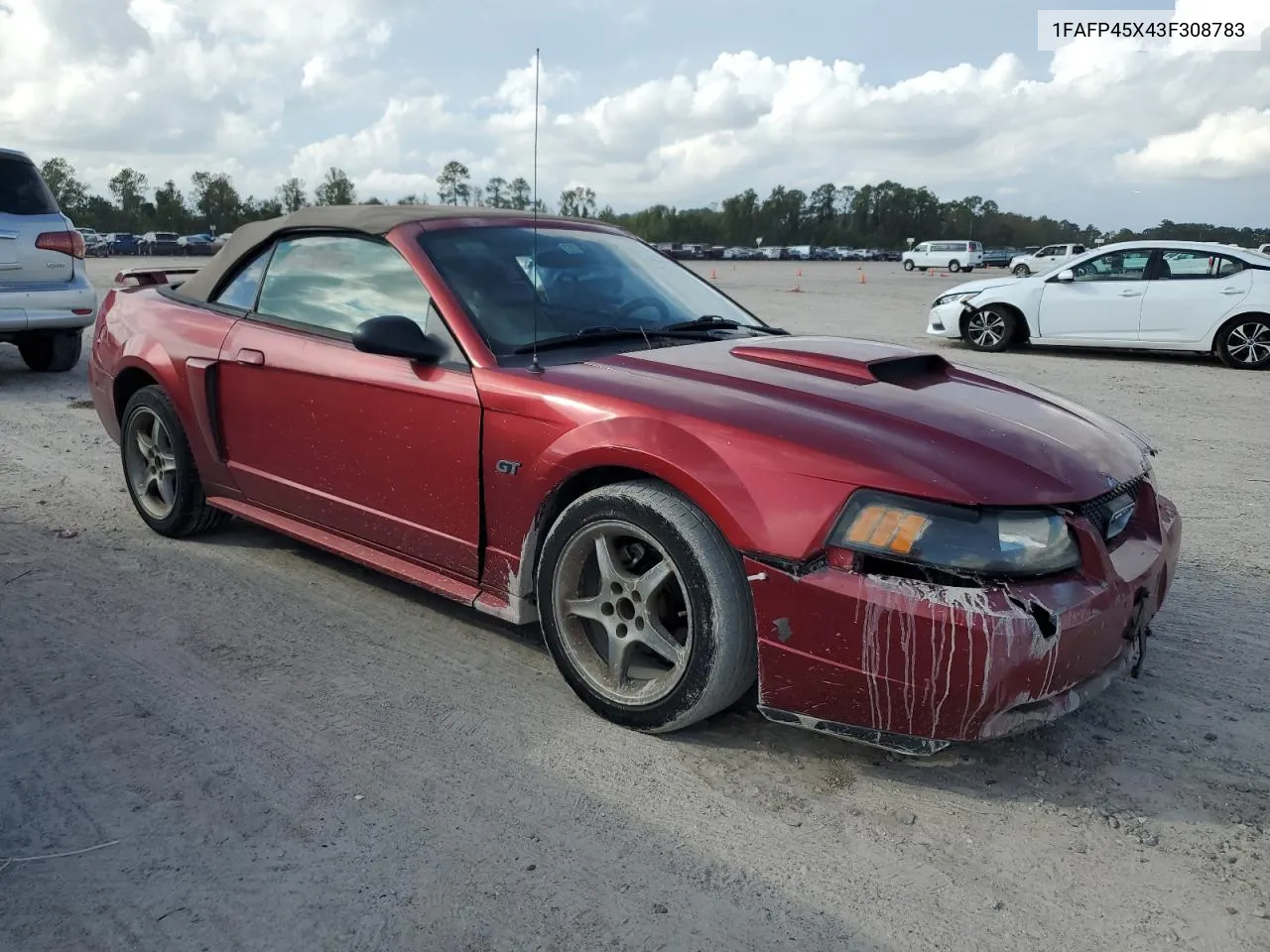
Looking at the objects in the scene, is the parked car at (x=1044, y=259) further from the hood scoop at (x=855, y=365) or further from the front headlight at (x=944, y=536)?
the front headlight at (x=944, y=536)

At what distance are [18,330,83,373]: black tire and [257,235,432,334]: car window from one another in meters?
6.29

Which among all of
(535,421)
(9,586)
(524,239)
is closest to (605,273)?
(524,239)

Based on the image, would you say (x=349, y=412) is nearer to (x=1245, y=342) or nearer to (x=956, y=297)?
(x=1245, y=342)

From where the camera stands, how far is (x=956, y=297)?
13.0 m

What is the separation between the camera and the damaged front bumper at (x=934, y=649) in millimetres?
2373

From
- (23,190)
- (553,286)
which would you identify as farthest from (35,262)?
(553,286)

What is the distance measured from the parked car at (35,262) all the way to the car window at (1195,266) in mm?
11096

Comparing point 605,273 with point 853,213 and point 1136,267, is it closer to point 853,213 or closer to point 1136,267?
point 1136,267

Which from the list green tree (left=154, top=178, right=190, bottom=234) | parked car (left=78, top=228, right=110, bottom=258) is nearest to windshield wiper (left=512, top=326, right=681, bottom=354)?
parked car (left=78, top=228, right=110, bottom=258)

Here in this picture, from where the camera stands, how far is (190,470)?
4434 mm

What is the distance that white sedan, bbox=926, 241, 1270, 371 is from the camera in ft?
35.7

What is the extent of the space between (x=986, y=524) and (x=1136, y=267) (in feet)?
34.5

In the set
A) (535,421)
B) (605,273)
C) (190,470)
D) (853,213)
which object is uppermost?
(853,213)

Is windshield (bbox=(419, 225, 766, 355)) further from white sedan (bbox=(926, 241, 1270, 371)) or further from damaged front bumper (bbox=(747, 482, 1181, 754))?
white sedan (bbox=(926, 241, 1270, 371))
